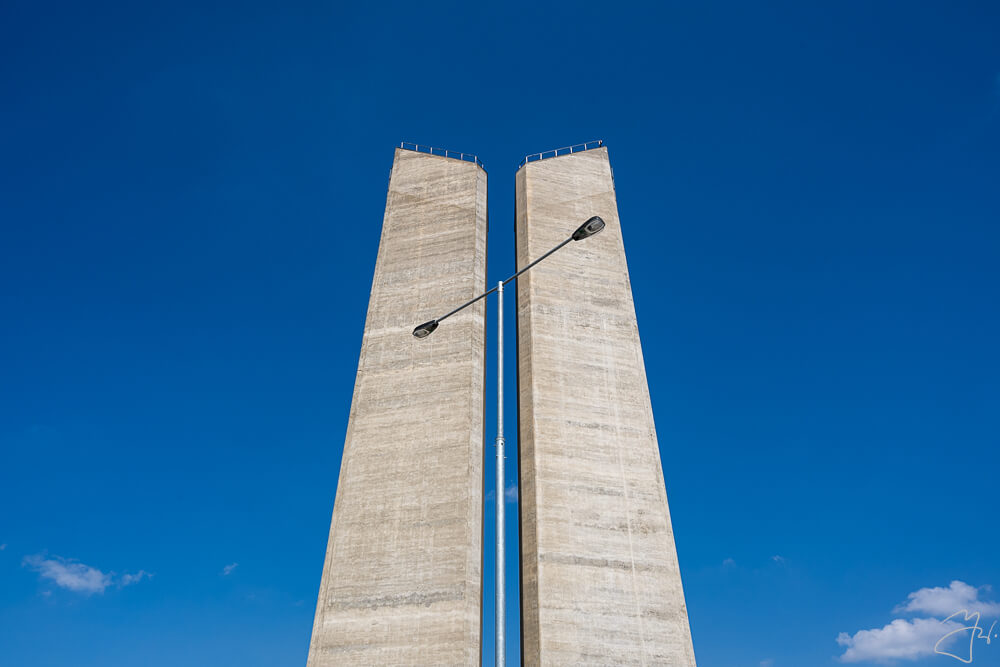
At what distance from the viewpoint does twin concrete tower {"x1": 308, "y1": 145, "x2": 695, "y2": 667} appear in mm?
16125

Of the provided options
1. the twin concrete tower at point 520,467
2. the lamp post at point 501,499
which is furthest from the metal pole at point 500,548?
the twin concrete tower at point 520,467

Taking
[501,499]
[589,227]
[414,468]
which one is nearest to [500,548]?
[501,499]

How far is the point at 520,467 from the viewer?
18.5 meters

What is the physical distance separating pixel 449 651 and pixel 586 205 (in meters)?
14.6

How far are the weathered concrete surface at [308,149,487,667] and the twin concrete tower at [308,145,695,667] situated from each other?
0.05m

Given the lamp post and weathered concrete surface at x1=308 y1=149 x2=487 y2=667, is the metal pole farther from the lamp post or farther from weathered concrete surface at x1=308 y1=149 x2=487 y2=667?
weathered concrete surface at x1=308 y1=149 x2=487 y2=667

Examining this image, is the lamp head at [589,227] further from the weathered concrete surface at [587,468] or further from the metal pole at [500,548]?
the weathered concrete surface at [587,468]

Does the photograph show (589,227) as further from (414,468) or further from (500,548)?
(414,468)

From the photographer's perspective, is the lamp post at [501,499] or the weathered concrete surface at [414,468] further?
the weathered concrete surface at [414,468]

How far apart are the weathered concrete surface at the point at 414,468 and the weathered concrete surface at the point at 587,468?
1563 millimetres

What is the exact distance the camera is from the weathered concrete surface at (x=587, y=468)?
52.9ft

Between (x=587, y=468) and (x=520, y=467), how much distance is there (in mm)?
1816

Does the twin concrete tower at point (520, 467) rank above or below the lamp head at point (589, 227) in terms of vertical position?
above

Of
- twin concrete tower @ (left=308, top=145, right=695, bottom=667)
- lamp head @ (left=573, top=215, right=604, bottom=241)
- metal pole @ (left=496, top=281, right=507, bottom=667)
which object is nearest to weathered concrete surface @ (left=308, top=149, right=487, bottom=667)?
twin concrete tower @ (left=308, top=145, right=695, bottom=667)
